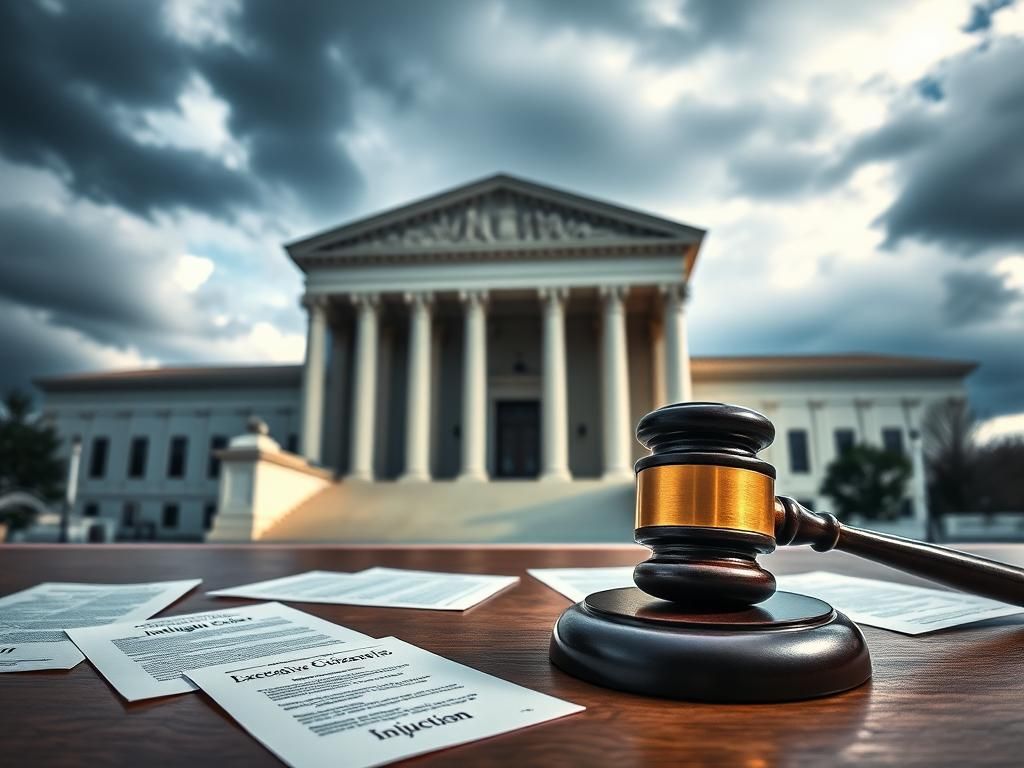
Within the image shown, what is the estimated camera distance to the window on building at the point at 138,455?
105 feet

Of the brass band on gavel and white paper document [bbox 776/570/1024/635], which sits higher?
the brass band on gavel

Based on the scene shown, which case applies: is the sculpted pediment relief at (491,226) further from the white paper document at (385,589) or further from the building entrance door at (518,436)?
the white paper document at (385,589)

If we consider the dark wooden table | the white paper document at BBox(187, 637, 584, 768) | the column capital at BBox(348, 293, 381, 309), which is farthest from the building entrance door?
the white paper document at BBox(187, 637, 584, 768)

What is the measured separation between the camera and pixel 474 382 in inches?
841

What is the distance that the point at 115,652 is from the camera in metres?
0.78

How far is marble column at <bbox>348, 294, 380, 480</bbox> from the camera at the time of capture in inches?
829

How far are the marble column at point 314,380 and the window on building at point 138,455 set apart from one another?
15245 millimetres

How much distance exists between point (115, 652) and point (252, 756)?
44cm

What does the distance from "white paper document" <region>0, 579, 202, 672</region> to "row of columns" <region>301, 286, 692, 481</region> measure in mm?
18615

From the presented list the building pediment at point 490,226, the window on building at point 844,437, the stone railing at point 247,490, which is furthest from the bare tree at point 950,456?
the stone railing at point 247,490

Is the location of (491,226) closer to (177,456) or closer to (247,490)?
(247,490)

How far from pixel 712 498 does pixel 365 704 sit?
0.43 meters

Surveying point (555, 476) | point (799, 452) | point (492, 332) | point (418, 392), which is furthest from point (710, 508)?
point (799, 452)

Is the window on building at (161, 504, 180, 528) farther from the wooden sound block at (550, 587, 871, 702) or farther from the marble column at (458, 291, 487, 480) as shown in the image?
the wooden sound block at (550, 587, 871, 702)
